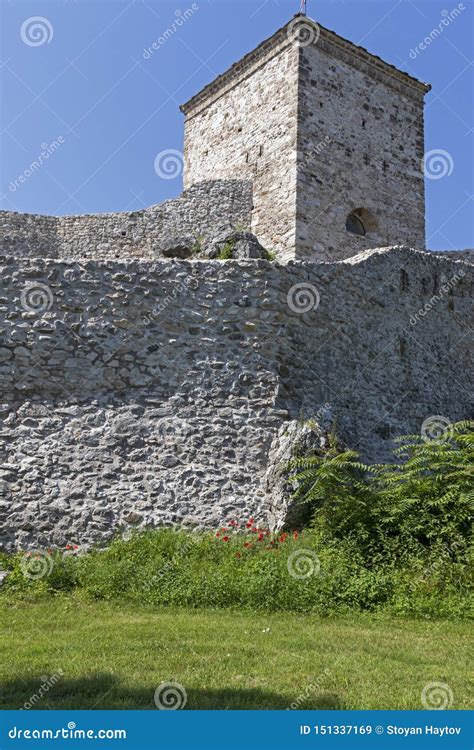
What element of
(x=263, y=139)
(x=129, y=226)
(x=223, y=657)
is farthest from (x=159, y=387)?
(x=263, y=139)

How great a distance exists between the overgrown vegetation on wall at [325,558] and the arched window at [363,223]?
40.9 ft

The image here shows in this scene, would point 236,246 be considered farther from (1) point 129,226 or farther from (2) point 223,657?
(2) point 223,657

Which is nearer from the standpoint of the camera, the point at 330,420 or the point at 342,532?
the point at 342,532

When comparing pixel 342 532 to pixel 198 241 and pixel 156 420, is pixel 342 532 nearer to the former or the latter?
pixel 156 420

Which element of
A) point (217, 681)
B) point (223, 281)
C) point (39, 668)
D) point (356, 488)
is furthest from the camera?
point (223, 281)

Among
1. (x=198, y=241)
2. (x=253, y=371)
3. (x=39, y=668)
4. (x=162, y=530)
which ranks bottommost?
(x=39, y=668)

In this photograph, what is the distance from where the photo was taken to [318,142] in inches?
776

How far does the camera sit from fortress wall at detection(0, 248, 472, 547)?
9727 millimetres

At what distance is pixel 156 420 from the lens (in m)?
10.2

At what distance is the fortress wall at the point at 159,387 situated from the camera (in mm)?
9727

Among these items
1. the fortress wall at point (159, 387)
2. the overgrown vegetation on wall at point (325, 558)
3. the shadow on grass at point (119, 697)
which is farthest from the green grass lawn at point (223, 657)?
the fortress wall at point (159, 387)

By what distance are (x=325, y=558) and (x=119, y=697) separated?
160 inches
